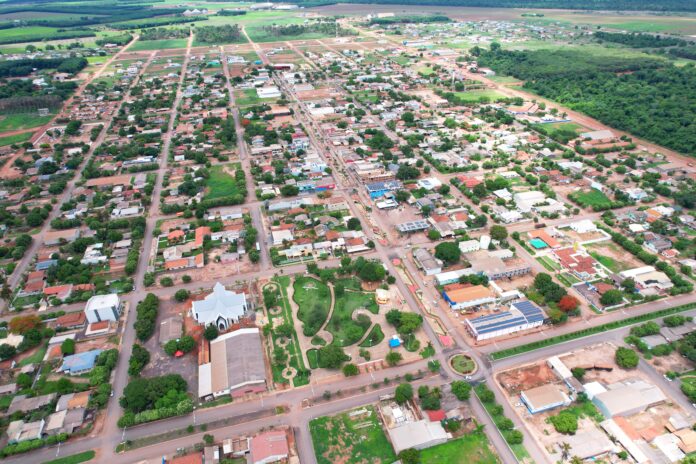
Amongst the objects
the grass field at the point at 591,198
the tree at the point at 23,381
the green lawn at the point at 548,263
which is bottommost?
the tree at the point at 23,381

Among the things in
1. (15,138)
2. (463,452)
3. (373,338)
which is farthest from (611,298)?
(15,138)

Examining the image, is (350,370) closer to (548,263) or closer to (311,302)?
(311,302)

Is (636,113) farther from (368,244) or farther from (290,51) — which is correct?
(290,51)

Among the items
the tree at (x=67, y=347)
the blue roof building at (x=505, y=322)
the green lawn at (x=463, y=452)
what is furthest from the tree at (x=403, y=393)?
the tree at (x=67, y=347)

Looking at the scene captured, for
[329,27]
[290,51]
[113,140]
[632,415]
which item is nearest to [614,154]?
[632,415]

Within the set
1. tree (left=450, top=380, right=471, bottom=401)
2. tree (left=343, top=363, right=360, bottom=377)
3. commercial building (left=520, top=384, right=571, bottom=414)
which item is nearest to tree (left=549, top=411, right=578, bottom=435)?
commercial building (left=520, top=384, right=571, bottom=414)

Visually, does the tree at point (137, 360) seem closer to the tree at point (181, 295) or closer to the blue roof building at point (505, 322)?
the tree at point (181, 295)
